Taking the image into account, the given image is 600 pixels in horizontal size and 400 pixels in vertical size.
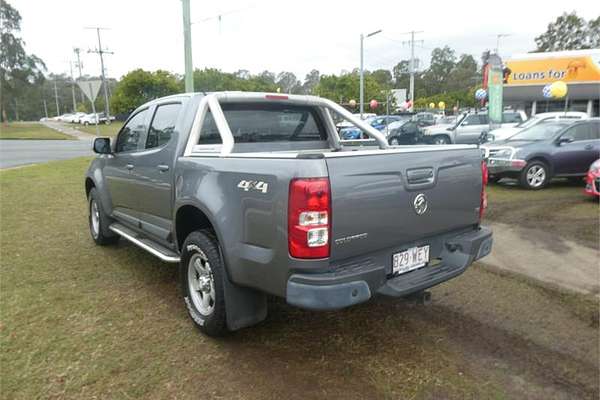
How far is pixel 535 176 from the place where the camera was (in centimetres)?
1016

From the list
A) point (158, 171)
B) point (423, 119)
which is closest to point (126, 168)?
point (158, 171)

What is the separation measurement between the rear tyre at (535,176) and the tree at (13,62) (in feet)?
222

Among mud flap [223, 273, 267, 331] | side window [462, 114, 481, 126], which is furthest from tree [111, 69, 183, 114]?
mud flap [223, 273, 267, 331]

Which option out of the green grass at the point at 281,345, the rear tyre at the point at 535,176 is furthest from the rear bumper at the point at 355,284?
the rear tyre at the point at 535,176

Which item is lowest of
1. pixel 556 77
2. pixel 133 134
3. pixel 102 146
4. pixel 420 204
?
pixel 420 204

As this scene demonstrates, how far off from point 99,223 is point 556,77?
109 ft

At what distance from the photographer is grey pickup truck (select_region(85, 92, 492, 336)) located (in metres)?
2.64

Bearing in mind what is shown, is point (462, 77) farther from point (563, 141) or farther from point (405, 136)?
point (563, 141)

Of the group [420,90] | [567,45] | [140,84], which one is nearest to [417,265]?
[140,84]

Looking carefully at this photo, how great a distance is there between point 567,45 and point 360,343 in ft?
265

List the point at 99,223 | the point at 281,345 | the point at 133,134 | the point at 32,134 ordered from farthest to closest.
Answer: the point at 32,134
the point at 99,223
the point at 133,134
the point at 281,345

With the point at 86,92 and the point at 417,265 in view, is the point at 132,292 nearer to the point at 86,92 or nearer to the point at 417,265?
the point at 417,265

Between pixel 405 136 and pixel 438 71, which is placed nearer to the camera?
pixel 405 136

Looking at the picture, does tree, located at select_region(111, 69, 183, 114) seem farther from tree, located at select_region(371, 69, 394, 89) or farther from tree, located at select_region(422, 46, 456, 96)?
tree, located at select_region(422, 46, 456, 96)
